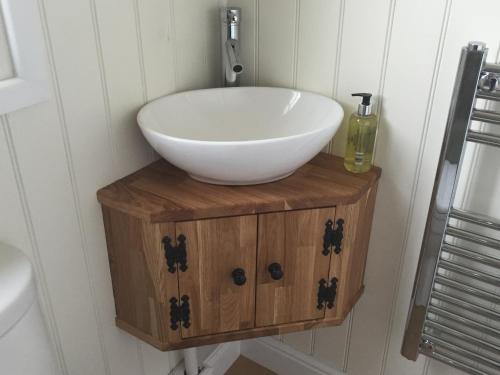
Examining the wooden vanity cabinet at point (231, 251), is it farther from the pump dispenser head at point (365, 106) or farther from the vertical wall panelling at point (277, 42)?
the vertical wall panelling at point (277, 42)

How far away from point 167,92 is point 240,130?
0.20m

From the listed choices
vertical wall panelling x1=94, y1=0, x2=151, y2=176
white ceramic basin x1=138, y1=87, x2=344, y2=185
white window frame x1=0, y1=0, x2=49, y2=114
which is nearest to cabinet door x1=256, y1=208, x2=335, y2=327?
white ceramic basin x1=138, y1=87, x2=344, y2=185

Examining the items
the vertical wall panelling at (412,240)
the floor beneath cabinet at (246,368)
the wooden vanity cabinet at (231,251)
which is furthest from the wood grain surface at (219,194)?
the floor beneath cabinet at (246,368)

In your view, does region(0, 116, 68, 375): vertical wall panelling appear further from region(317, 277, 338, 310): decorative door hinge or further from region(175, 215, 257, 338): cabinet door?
region(317, 277, 338, 310): decorative door hinge

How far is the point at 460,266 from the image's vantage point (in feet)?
3.45

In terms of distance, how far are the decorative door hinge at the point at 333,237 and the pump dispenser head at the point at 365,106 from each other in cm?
25

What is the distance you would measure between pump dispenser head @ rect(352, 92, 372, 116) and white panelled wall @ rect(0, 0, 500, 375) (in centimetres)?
5

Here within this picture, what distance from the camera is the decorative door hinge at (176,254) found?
938 mm

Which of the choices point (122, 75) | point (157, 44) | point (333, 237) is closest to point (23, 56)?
point (122, 75)

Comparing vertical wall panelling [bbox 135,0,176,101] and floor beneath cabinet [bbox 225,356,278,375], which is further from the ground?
vertical wall panelling [bbox 135,0,176,101]

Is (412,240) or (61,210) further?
(412,240)

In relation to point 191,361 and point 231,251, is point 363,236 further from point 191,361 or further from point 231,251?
point 191,361

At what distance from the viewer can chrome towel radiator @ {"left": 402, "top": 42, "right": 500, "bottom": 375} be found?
0.90m

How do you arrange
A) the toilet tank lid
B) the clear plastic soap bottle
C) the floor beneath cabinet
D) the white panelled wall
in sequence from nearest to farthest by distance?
the toilet tank lid
the white panelled wall
the clear plastic soap bottle
the floor beneath cabinet
